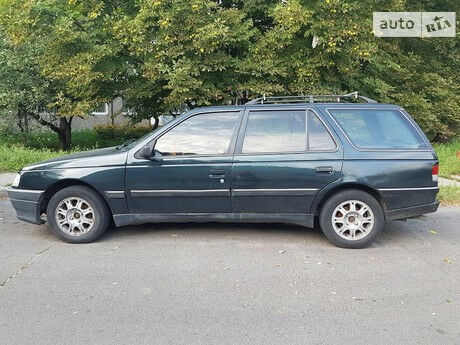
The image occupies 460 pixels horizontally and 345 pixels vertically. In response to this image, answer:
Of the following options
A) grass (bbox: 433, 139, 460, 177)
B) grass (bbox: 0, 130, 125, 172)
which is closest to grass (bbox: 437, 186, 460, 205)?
grass (bbox: 433, 139, 460, 177)

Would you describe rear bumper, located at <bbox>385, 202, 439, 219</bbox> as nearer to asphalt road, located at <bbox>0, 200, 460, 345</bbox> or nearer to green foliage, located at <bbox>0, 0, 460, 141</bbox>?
asphalt road, located at <bbox>0, 200, 460, 345</bbox>

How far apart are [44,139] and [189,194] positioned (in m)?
14.1

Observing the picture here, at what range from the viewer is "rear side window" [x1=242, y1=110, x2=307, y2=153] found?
4.98 m

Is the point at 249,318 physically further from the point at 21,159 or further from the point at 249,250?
the point at 21,159

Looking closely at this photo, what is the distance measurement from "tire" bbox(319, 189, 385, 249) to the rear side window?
0.75 meters

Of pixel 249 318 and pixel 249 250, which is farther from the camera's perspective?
pixel 249 250

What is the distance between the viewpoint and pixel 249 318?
3.30m

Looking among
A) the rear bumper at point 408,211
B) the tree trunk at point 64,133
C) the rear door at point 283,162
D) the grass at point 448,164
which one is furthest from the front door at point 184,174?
the tree trunk at point 64,133

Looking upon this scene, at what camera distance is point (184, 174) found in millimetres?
4926

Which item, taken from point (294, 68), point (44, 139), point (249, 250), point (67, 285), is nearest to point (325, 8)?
point (294, 68)

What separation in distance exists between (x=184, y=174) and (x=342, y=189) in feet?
6.01

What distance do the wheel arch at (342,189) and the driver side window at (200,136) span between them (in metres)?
1.20

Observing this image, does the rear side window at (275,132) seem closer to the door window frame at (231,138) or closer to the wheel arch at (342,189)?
the door window frame at (231,138)

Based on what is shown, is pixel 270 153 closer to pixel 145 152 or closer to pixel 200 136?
pixel 200 136
